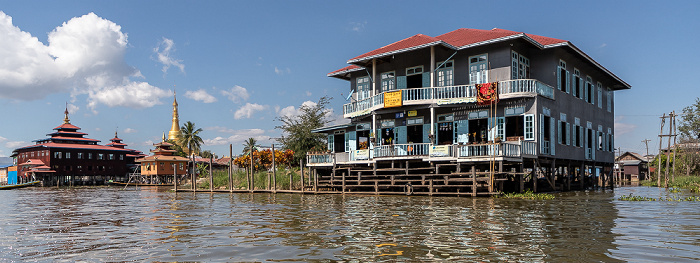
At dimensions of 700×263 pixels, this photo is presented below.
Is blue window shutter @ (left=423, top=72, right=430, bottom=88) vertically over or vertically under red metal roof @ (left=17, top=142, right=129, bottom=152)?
over

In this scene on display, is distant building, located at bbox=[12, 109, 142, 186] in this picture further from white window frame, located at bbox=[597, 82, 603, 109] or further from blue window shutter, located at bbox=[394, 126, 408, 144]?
white window frame, located at bbox=[597, 82, 603, 109]

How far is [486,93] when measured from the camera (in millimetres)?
26344

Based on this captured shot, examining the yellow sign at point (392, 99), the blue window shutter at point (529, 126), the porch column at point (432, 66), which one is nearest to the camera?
the blue window shutter at point (529, 126)

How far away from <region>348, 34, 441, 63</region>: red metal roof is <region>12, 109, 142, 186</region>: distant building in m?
54.3

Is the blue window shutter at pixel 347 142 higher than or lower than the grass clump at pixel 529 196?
higher

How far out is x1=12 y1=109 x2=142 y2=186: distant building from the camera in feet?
237

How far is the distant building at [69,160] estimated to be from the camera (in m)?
72.1

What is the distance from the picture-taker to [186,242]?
1089 cm

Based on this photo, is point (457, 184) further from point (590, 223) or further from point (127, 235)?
point (127, 235)

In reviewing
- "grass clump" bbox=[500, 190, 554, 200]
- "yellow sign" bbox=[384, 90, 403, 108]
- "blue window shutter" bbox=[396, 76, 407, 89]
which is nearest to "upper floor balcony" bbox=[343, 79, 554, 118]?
"yellow sign" bbox=[384, 90, 403, 108]

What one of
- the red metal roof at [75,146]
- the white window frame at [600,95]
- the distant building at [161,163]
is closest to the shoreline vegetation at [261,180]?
the white window frame at [600,95]

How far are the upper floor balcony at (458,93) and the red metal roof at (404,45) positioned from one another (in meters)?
2.19

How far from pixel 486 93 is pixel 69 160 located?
217ft

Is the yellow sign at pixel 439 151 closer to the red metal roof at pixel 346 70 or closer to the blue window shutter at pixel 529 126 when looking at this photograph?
the blue window shutter at pixel 529 126
